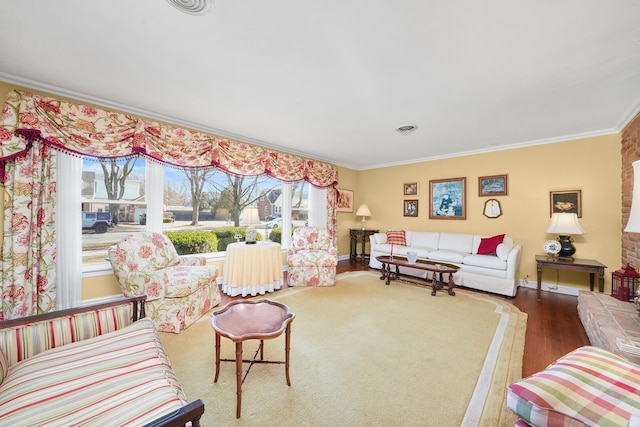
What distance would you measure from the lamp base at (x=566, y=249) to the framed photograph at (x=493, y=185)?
1.09m

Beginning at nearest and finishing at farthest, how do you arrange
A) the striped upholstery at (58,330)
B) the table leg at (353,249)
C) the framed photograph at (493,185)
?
the striped upholstery at (58,330)
the framed photograph at (493,185)
the table leg at (353,249)

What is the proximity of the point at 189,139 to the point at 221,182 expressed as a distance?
923 millimetres

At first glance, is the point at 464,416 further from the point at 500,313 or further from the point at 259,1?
the point at 259,1

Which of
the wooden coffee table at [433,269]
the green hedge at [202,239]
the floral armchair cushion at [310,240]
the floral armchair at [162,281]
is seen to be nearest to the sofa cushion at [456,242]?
the wooden coffee table at [433,269]

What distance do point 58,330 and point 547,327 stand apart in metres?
4.03

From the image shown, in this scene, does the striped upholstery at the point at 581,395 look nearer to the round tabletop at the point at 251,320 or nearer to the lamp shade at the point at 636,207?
the lamp shade at the point at 636,207

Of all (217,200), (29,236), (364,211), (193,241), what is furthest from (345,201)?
(29,236)

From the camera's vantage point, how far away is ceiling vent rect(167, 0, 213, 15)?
4.83 ft

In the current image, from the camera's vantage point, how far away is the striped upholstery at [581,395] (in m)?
0.94

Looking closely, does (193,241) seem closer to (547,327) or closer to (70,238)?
(70,238)

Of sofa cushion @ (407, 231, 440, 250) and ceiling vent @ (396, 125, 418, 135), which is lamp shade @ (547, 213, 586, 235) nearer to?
sofa cushion @ (407, 231, 440, 250)

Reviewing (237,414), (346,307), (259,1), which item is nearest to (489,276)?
(346,307)

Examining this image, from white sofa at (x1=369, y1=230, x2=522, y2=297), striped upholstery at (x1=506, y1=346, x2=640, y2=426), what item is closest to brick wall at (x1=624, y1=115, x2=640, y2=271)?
white sofa at (x1=369, y1=230, x2=522, y2=297)

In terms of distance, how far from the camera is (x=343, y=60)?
2.02 meters
